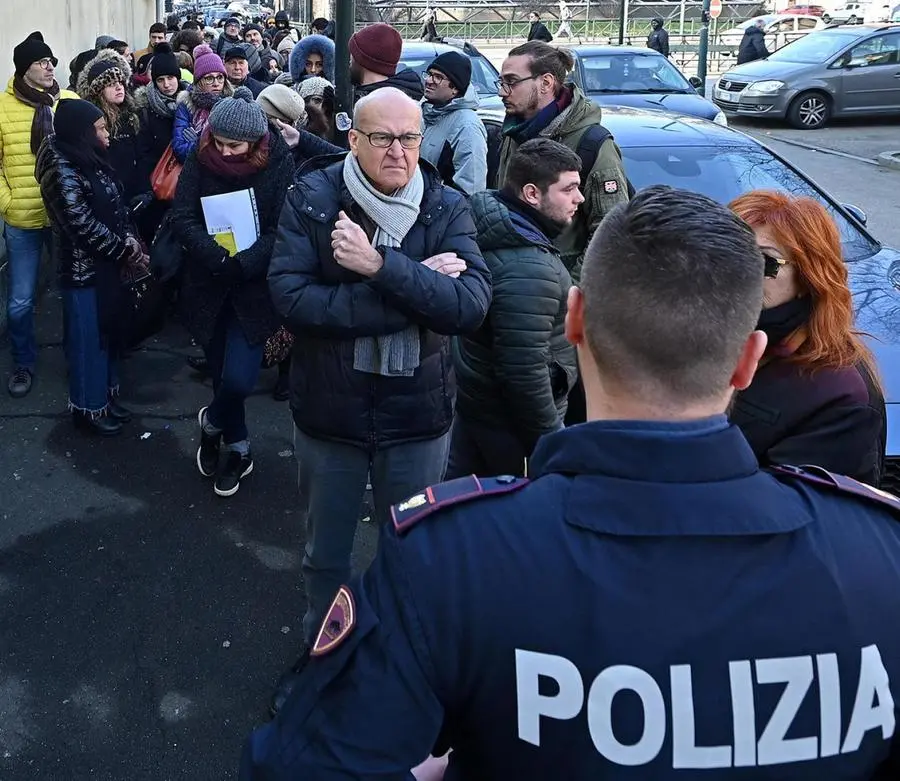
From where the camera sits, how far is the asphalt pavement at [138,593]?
9.91 feet

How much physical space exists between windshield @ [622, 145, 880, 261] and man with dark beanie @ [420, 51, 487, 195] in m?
0.95

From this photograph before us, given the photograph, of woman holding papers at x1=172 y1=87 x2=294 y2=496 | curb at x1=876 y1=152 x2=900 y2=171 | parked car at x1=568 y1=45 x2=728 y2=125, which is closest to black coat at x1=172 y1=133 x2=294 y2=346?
woman holding papers at x1=172 y1=87 x2=294 y2=496

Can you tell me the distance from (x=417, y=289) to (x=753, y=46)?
20980 millimetres

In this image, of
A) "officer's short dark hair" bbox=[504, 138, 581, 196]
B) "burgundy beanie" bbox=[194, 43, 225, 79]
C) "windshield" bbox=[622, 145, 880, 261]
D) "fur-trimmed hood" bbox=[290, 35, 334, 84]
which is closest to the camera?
"officer's short dark hair" bbox=[504, 138, 581, 196]

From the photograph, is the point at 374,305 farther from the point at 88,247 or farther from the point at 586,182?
the point at 88,247

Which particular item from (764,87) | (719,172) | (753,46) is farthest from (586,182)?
(753,46)

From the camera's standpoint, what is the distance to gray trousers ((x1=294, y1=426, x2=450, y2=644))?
9.89 ft

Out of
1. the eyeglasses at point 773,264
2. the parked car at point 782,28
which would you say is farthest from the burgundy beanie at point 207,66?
the parked car at point 782,28

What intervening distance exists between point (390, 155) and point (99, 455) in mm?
2872

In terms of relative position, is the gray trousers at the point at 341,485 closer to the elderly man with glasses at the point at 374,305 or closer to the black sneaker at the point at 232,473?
the elderly man with glasses at the point at 374,305

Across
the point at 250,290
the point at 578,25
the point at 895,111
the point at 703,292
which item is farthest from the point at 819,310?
the point at 578,25

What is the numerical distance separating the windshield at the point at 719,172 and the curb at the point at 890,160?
9.62m

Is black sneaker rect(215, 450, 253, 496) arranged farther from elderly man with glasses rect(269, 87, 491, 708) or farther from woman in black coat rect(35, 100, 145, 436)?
elderly man with glasses rect(269, 87, 491, 708)

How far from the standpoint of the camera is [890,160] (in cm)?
1412
